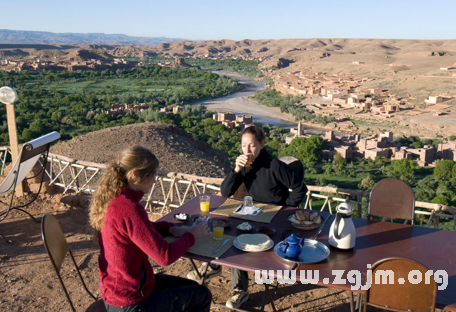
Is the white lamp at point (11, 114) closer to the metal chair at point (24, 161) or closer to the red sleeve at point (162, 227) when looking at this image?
the metal chair at point (24, 161)

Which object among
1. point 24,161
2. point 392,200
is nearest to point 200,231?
point 392,200

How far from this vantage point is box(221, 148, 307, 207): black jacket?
9.78 feet

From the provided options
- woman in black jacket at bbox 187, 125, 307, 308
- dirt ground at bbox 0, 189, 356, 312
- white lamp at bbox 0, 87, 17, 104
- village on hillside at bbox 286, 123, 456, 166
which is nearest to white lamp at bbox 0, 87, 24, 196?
white lamp at bbox 0, 87, 17, 104

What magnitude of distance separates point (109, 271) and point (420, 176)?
2109cm

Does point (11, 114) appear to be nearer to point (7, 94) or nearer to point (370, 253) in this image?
point (7, 94)

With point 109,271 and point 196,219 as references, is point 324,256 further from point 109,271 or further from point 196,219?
point 109,271

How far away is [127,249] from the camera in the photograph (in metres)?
1.82

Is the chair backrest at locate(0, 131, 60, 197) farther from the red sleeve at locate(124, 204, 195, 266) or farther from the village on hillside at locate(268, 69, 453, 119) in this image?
the village on hillside at locate(268, 69, 453, 119)

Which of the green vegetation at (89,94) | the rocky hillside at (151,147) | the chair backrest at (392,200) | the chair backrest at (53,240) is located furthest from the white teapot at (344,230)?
the green vegetation at (89,94)

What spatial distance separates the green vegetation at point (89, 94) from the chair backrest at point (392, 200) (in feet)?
67.6

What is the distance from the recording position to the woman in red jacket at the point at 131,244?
1794 mm

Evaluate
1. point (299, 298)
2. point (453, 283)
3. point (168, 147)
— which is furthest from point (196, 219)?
point (168, 147)

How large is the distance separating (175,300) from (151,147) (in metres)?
10.1

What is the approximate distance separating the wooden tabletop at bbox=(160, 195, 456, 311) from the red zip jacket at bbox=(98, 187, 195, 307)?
1.07 feet
